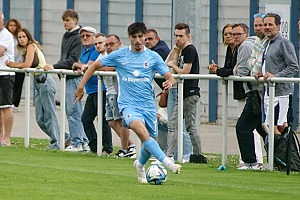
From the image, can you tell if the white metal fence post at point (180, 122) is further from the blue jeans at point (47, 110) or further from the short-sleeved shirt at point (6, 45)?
the short-sleeved shirt at point (6, 45)

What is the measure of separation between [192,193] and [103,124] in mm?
5444

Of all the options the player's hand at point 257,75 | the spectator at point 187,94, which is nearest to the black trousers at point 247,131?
the player's hand at point 257,75

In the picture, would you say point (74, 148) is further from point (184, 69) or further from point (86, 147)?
point (184, 69)

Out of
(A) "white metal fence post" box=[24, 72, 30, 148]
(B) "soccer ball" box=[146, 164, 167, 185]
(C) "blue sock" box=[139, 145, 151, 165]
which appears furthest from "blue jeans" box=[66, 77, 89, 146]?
(B) "soccer ball" box=[146, 164, 167, 185]

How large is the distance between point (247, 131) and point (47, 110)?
4.39m

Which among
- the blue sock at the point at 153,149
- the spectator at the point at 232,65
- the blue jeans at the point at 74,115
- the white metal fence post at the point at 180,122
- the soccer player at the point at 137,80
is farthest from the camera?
the blue jeans at the point at 74,115

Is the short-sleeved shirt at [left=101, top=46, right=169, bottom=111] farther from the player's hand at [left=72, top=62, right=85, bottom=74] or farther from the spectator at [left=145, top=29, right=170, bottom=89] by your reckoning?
the player's hand at [left=72, top=62, right=85, bottom=74]

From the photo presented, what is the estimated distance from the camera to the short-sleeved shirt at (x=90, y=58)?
17562 mm

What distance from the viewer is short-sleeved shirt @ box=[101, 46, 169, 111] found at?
13.6 metres

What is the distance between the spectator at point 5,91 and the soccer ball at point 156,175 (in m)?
5.82

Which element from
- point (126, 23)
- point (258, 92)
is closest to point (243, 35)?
point (258, 92)

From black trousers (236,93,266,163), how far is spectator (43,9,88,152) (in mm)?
3406

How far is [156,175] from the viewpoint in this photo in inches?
512

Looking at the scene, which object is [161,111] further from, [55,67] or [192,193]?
[192,193]
